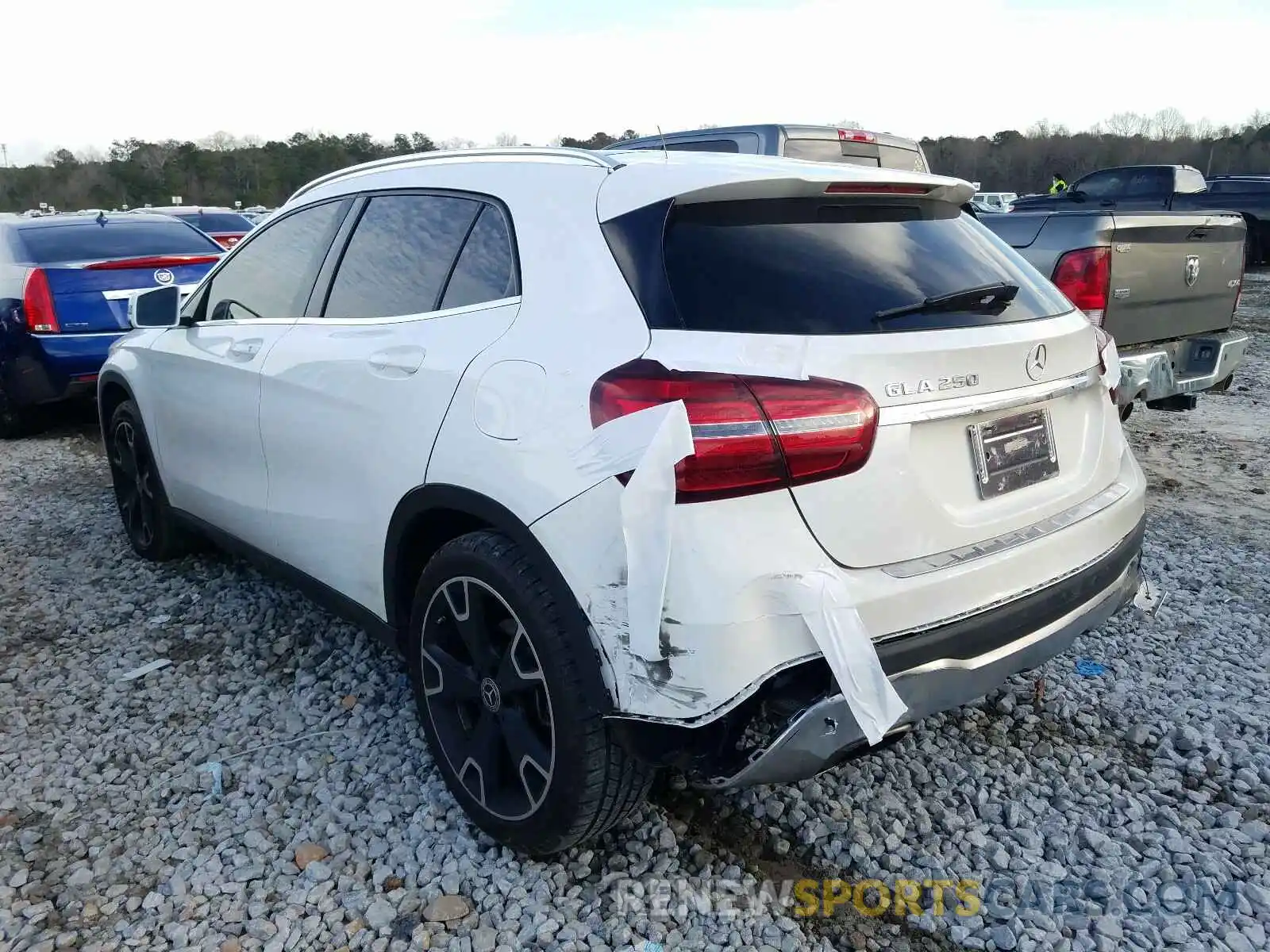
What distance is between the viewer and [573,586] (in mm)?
2127

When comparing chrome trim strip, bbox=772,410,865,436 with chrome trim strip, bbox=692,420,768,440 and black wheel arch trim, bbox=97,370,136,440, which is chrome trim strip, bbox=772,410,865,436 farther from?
black wheel arch trim, bbox=97,370,136,440

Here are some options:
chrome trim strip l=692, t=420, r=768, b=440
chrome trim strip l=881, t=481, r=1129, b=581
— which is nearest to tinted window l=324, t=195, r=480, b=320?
chrome trim strip l=692, t=420, r=768, b=440

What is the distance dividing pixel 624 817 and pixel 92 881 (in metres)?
1.40

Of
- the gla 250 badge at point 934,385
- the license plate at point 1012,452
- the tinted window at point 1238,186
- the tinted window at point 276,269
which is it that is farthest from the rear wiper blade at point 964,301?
the tinted window at point 1238,186

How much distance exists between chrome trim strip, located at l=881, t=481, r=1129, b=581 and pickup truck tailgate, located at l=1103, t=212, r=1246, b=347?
2.82m

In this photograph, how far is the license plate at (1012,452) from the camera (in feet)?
7.47

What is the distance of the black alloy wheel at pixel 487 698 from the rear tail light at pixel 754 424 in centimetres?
62

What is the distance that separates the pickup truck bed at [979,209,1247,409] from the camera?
16.4 ft

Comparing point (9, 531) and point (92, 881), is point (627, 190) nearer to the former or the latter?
point (92, 881)

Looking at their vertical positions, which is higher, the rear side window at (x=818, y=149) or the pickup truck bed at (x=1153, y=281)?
the rear side window at (x=818, y=149)

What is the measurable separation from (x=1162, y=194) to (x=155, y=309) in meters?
14.1

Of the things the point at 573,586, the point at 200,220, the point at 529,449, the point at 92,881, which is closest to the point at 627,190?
the point at 529,449

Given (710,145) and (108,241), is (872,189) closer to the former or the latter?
(710,145)

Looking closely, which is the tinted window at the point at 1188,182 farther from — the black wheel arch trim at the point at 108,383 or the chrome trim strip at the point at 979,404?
the black wheel arch trim at the point at 108,383
